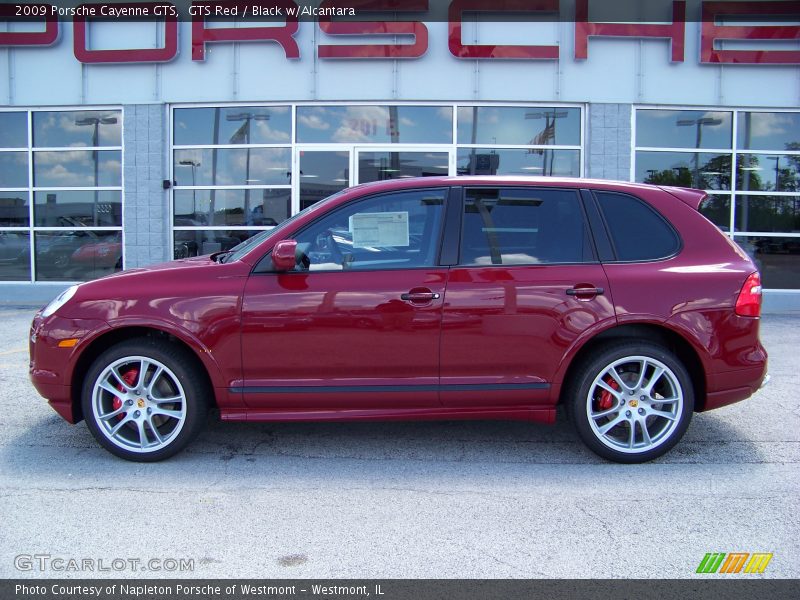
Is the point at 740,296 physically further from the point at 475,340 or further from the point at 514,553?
the point at 514,553

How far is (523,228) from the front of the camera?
439 centimetres

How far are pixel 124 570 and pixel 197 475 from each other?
3.69 ft

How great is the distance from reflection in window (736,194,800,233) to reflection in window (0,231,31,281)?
1202cm

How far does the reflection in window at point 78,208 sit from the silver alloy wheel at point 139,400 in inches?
313

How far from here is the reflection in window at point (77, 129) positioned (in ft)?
37.7

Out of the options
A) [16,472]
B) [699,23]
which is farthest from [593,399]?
[699,23]

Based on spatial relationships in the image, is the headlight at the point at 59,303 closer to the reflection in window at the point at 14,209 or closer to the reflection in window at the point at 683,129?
the reflection in window at the point at 14,209

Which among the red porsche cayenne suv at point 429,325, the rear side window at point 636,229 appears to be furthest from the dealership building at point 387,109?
the red porsche cayenne suv at point 429,325

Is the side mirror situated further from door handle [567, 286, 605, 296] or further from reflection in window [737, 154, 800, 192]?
reflection in window [737, 154, 800, 192]

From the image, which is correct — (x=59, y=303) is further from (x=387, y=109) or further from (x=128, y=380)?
(x=387, y=109)

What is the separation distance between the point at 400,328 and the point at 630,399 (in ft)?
4.96

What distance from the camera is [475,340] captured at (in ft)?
13.8

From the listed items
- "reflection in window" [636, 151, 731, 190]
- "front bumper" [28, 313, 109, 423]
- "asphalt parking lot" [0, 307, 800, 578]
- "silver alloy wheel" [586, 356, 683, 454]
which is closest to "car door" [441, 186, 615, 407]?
"silver alloy wheel" [586, 356, 683, 454]

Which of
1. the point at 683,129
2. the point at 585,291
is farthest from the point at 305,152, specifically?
the point at 585,291
